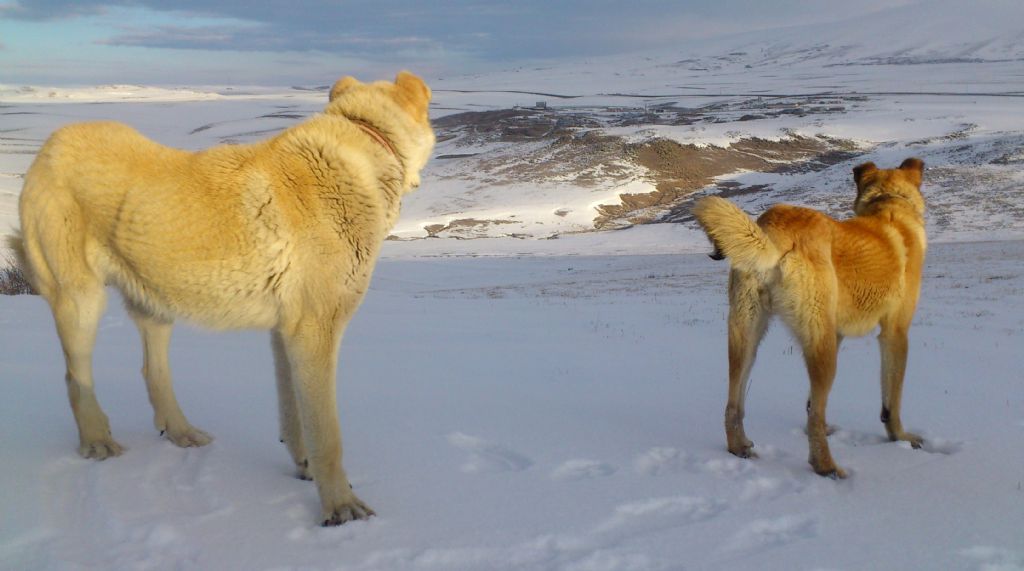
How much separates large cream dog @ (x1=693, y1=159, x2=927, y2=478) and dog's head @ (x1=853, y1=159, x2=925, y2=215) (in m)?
0.19

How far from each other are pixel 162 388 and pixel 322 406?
1646mm

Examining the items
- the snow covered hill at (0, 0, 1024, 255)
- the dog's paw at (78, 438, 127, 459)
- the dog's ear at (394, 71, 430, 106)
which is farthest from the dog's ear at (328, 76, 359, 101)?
the snow covered hill at (0, 0, 1024, 255)

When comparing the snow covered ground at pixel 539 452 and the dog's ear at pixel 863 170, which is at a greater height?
the dog's ear at pixel 863 170

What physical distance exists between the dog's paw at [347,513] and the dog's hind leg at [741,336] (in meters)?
2.28

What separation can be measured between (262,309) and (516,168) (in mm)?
39172

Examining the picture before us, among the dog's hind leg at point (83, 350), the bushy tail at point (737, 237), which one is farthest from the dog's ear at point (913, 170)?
the dog's hind leg at point (83, 350)

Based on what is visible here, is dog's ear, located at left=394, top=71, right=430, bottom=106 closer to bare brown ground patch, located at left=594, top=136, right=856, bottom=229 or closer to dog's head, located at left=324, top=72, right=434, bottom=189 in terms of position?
dog's head, located at left=324, top=72, right=434, bottom=189

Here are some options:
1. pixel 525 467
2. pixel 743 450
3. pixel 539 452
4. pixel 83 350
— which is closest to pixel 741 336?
pixel 743 450

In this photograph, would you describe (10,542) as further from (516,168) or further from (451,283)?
(516,168)

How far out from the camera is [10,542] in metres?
3.41

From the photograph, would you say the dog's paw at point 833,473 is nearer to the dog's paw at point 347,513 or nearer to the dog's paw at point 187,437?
the dog's paw at point 347,513

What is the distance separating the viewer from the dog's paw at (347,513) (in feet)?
12.3

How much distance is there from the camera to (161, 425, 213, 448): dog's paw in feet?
15.5

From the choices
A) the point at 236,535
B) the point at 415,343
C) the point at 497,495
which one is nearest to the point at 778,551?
the point at 497,495
